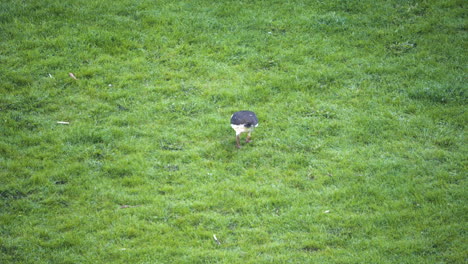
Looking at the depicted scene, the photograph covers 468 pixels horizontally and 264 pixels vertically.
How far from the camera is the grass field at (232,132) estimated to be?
8297 mm

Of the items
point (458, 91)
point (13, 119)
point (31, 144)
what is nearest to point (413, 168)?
point (458, 91)

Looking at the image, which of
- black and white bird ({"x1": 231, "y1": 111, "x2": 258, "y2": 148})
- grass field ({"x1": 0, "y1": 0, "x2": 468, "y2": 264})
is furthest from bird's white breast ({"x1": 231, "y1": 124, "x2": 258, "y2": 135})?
grass field ({"x1": 0, "y1": 0, "x2": 468, "y2": 264})

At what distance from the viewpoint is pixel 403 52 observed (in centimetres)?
1356

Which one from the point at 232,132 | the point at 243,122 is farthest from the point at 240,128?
the point at 232,132

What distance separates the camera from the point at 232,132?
36.8ft

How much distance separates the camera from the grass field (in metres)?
8.30

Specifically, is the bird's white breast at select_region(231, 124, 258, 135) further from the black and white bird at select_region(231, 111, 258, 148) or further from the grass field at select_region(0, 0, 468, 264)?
the grass field at select_region(0, 0, 468, 264)

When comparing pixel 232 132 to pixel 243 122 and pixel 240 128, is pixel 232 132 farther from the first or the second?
pixel 243 122

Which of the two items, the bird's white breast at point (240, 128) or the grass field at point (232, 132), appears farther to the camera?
the bird's white breast at point (240, 128)

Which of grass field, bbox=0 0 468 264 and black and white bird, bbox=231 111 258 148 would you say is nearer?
grass field, bbox=0 0 468 264

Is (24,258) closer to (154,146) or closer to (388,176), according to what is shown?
(154,146)

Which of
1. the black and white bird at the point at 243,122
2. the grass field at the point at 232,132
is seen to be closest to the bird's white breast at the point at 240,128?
the black and white bird at the point at 243,122

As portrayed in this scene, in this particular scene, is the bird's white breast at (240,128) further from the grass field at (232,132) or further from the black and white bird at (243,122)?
the grass field at (232,132)

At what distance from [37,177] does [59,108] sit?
2748 mm
